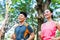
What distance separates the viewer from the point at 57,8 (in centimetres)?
1190

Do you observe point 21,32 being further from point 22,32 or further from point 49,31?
point 49,31

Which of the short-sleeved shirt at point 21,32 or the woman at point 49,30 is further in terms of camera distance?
the short-sleeved shirt at point 21,32

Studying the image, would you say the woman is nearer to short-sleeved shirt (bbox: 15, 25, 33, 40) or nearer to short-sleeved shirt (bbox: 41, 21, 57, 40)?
short-sleeved shirt (bbox: 41, 21, 57, 40)

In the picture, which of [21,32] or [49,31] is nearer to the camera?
[49,31]

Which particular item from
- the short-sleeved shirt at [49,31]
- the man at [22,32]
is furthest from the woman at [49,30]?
the man at [22,32]

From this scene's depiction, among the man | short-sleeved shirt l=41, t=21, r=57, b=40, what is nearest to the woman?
short-sleeved shirt l=41, t=21, r=57, b=40

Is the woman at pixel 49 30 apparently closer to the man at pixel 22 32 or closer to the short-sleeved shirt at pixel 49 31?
the short-sleeved shirt at pixel 49 31

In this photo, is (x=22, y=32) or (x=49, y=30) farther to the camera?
(x=22, y=32)

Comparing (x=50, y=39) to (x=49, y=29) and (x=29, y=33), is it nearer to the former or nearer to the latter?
(x=49, y=29)

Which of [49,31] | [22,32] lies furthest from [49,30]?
[22,32]

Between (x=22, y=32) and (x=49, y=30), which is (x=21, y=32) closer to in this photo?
(x=22, y=32)

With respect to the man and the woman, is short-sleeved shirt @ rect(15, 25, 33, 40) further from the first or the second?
the woman

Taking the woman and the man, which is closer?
the woman

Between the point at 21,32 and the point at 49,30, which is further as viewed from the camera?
the point at 21,32
